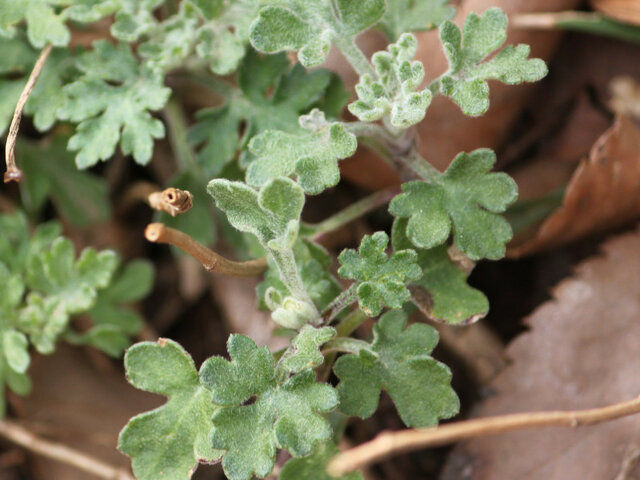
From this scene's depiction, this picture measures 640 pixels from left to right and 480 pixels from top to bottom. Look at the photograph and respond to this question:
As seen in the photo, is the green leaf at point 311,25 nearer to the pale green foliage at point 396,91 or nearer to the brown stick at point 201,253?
the pale green foliage at point 396,91

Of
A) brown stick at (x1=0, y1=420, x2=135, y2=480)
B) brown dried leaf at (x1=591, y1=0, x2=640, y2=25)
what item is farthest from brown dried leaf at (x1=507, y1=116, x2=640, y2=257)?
brown stick at (x1=0, y1=420, x2=135, y2=480)

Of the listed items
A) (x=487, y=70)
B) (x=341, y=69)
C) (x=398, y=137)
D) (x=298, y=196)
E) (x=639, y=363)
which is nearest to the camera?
(x=298, y=196)

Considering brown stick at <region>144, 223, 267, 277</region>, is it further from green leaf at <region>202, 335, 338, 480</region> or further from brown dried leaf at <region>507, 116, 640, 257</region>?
brown dried leaf at <region>507, 116, 640, 257</region>

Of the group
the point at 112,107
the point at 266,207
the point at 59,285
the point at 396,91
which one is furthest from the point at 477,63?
the point at 59,285

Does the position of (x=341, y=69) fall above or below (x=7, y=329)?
above

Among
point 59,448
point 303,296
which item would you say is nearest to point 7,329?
point 59,448

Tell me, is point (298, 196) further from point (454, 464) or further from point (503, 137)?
point (503, 137)
